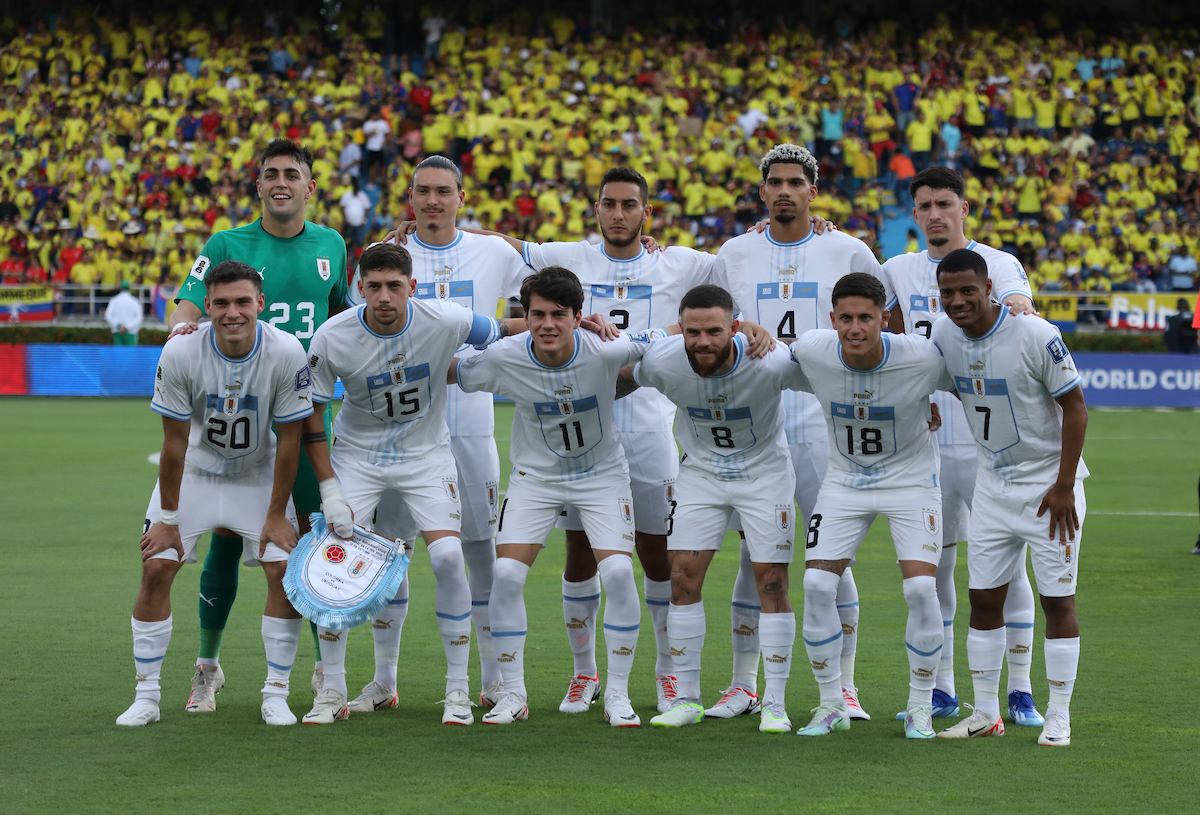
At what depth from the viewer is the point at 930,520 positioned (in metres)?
5.53

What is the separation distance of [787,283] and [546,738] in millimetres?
2457

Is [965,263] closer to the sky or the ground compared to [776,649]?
closer to the sky

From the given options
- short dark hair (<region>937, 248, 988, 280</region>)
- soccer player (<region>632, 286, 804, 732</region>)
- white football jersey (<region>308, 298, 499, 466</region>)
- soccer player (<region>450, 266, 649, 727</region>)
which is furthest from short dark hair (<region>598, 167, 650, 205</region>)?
short dark hair (<region>937, 248, 988, 280</region>)

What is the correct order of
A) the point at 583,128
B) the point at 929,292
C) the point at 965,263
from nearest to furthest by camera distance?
the point at 965,263 < the point at 929,292 < the point at 583,128

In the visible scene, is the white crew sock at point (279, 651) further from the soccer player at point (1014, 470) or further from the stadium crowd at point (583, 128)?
the stadium crowd at point (583, 128)

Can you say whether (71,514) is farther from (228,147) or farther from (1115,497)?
(228,147)

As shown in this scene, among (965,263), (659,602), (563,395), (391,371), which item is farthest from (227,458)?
(965,263)

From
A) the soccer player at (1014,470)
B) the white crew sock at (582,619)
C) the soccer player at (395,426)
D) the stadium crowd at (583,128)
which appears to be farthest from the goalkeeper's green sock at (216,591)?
the stadium crowd at (583,128)

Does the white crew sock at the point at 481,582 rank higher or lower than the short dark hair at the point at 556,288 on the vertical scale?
lower

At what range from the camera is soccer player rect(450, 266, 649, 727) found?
573 cm

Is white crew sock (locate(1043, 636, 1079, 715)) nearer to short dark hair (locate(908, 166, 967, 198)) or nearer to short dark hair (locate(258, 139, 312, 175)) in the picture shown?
short dark hair (locate(908, 166, 967, 198))

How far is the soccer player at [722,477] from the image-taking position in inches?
222

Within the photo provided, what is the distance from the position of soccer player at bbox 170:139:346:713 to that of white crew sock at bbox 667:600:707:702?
5.49 feet

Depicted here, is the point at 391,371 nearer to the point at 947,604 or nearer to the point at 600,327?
the point at 600,327
